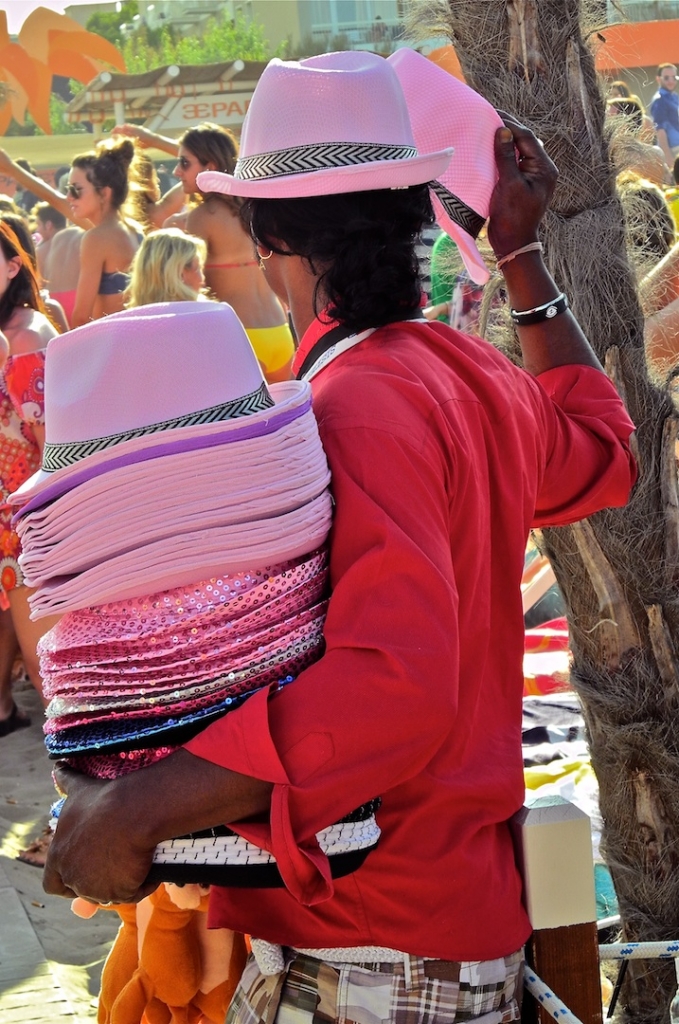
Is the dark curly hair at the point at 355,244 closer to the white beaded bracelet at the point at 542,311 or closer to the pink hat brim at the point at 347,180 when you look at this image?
the pink hat brim at the point at 347,180

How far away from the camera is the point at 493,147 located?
1661 mm

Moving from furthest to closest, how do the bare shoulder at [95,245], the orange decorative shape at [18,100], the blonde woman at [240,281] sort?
the orange decorative shape at [18,100]
the bare shoulder at [95,245]
the blonde woman at [240,281]

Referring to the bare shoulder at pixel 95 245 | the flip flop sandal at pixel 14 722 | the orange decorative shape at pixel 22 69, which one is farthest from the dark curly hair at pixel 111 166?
the orange decorative shape at pixel 22 69

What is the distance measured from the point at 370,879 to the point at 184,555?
0.46m

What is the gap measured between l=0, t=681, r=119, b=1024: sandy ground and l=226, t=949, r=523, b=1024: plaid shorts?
1983mm

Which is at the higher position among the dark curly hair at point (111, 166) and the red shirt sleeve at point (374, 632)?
the red shirt sleeve at point (374, 632)

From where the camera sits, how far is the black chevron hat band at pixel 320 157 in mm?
1316

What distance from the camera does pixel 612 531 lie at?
95.0 inches

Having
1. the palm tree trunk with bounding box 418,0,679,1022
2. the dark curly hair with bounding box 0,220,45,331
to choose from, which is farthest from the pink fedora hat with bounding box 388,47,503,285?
the dark curly hair with bounding box 0,220,45,331

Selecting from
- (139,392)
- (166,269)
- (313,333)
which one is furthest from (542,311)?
(166,269)

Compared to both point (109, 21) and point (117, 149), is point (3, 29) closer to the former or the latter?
point (117, 149)

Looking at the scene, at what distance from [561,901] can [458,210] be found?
0.97 meters

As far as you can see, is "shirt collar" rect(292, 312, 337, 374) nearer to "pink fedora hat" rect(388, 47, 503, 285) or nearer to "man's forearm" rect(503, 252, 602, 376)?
"pink fedora hat" rect(388, 47, 503, 285)

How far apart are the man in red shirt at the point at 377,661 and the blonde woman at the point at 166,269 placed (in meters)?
3.69
